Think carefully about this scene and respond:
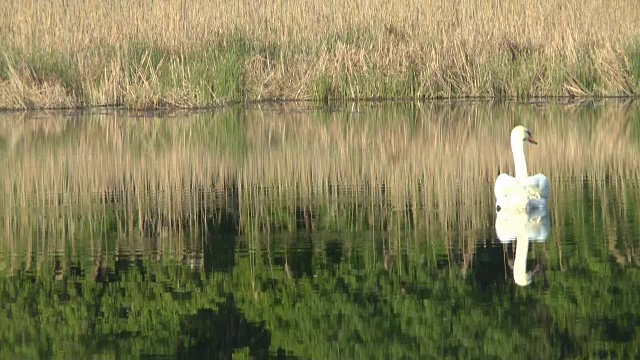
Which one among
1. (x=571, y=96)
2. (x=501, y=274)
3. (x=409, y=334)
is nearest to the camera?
(x=409, y=334)

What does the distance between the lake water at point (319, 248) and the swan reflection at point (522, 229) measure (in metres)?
0.04

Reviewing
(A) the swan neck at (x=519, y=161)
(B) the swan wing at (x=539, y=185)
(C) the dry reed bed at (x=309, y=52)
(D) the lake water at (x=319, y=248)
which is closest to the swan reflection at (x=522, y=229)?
(D) the lake water at (x=319, y=248)

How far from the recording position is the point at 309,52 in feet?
83.0

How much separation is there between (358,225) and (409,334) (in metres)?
3.74

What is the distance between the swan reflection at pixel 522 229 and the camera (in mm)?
9930

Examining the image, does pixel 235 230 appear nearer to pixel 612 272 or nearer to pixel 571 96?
pixel 612 272

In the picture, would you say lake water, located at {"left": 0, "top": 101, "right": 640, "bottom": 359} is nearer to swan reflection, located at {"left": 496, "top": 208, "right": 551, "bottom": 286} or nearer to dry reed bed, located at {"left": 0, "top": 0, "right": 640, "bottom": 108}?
swan reflection, located at {"left": 496, "top": 208, "right": 551, "bottom": 286}

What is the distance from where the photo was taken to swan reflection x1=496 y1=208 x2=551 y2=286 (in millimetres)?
9930

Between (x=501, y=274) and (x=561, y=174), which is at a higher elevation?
(x=561, y=174)

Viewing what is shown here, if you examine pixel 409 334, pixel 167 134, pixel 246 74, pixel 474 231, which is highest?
pixel 246 74

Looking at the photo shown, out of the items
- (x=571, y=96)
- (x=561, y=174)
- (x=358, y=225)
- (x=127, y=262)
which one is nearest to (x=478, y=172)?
(x=561, y=174)

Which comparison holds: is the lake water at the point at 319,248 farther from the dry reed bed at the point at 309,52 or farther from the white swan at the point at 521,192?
the dry reed bed at the point at 309,52

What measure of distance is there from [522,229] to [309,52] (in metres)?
14.1

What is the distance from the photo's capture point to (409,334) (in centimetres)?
838
